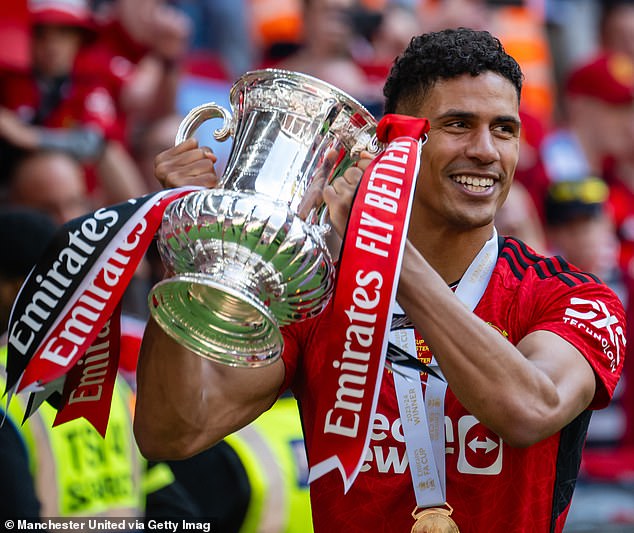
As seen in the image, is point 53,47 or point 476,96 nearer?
point 476,96

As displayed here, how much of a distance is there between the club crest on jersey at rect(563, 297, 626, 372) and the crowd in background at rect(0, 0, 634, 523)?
2.93 metres

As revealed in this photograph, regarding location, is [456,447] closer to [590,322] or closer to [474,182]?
[590,322]

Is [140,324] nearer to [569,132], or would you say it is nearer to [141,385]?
[141,385]

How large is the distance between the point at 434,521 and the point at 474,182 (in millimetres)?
792

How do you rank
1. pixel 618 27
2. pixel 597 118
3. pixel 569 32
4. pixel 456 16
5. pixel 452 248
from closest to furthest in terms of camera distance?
pixel 452 248
pixel 456 16
pixel 597 118
pixel 618 27
pixel 569 32

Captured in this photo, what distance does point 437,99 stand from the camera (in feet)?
10.1

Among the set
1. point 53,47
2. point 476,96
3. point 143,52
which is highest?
point 143,52

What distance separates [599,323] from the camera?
2926 millimetres

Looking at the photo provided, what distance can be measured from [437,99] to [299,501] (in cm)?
201

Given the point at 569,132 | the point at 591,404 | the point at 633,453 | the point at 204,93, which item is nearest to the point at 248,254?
the point at 591,404

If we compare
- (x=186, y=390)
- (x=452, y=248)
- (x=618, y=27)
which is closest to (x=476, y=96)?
(x=452, y=248)

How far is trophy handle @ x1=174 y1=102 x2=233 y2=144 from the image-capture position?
9.39 feet

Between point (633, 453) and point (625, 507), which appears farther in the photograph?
point (633, 453)

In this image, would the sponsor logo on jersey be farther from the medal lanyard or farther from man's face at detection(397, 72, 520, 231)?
man's face at detection(397, 72, 520, 231)
